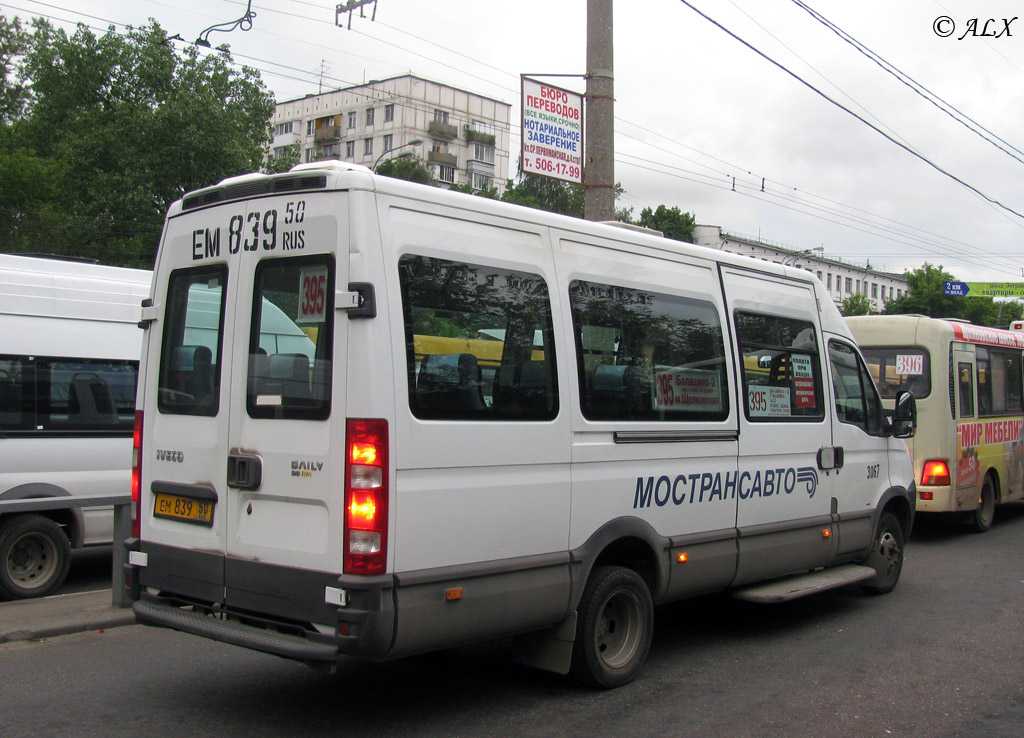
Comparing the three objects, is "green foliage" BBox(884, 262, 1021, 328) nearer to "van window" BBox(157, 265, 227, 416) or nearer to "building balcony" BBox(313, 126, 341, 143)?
"building balcony" BBox(313, 126, 341, 143)

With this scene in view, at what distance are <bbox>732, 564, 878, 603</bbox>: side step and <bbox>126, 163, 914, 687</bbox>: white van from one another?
0.10m

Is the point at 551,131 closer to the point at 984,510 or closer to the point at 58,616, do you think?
the point at 984,510

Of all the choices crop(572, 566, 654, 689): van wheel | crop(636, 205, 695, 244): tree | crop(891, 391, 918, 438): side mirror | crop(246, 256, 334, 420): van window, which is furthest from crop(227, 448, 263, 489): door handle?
crop(636, 205, 695, 244): tree

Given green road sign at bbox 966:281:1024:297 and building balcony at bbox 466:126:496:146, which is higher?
building balcony at bbox 466:126:496:146

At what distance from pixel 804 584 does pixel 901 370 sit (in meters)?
6.19

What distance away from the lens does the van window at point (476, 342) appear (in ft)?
16.0

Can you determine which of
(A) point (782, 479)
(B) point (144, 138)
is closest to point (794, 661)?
(A) point (782, 479)

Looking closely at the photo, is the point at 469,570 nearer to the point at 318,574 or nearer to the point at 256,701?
the point at 318,574

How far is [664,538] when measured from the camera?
6.27 m

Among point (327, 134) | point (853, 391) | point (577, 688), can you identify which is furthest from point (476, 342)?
point (327, 134)

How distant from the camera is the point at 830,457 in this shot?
793 centimetres

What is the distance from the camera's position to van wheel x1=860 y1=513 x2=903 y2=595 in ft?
28.9

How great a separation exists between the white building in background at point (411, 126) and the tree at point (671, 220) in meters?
26.0

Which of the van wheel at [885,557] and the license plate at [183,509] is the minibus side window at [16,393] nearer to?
the license plate at [183,509]
